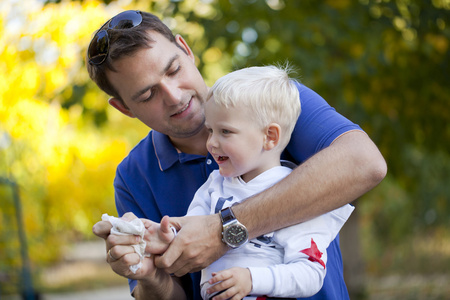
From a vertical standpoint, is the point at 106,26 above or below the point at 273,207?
above

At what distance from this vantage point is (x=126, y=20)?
7.14 feet

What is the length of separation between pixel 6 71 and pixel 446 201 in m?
7.66

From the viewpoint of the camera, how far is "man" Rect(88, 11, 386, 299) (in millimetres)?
1789

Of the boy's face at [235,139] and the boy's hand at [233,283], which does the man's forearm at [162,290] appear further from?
the boy's face at [235,139]

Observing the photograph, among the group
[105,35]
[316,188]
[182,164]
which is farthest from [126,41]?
[316,188]

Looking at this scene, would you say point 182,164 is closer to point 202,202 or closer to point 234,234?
point 202,202

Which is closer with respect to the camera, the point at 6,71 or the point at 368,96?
the point at 368,96

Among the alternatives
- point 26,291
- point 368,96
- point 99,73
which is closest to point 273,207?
point 99,73

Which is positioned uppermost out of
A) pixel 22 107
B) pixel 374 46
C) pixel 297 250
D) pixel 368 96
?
pixel 297 250

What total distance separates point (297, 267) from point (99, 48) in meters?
1.13

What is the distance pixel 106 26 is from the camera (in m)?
2.19

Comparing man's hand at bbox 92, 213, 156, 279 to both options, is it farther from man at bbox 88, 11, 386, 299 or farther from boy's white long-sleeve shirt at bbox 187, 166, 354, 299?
boy's white long-sleeve shirt at bbox 187, 166, 354, 299

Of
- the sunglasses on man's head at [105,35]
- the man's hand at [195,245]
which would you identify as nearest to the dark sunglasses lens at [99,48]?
the sunglasses on man's head at [105,35]

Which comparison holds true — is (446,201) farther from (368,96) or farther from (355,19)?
(355,19)
